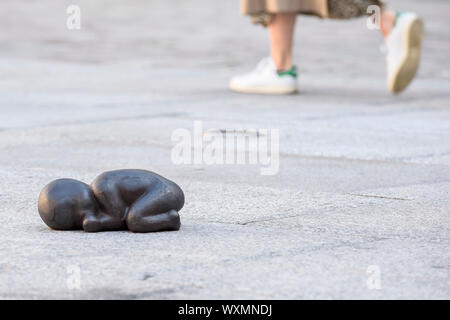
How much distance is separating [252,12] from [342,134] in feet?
7.01

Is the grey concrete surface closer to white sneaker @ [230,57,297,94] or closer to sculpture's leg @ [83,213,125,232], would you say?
sculpture's leg @ [83,213,125,232]

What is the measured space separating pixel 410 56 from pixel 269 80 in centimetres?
104

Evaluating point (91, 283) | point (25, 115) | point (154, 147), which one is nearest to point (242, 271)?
point (91, 283)

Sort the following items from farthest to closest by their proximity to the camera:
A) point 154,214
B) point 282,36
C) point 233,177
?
point 282,36, point 233,177, point 154,214

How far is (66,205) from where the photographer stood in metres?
3.69

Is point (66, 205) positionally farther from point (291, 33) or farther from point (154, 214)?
point (291, 33)

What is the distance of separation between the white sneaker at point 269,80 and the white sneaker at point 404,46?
0.73m

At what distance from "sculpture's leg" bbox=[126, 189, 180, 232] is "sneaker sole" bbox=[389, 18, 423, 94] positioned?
4547 mm

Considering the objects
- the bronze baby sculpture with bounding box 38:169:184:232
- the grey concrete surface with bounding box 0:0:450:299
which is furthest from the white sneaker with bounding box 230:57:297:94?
the bronze baby sculpture with bounding box 38:169:184:232

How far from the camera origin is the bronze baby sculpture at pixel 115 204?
3.68m

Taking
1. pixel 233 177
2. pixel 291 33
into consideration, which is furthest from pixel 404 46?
pixel 233 177

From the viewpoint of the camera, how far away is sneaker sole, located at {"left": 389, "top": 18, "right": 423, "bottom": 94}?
7965 millimetres

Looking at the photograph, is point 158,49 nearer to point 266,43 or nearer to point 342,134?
point 266,43

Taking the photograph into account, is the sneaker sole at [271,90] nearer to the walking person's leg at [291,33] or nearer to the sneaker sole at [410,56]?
the walking person's leg at [291,33]
